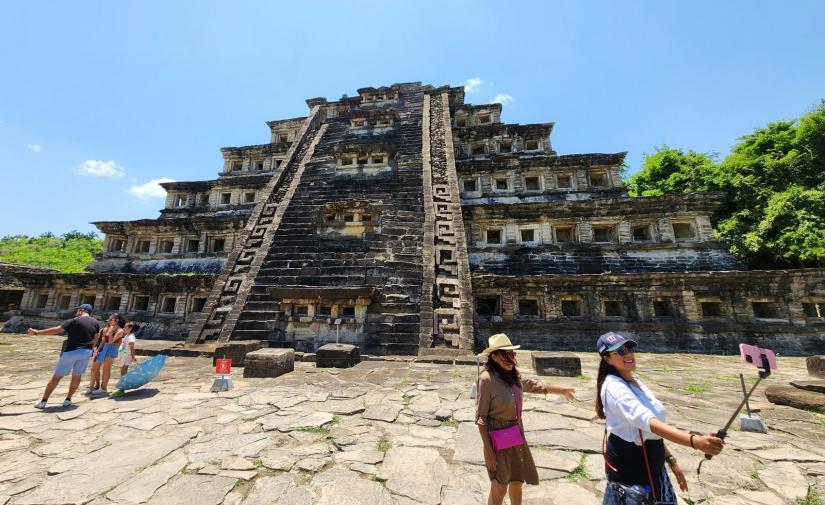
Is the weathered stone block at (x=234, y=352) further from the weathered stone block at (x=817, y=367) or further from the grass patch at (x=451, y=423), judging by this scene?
the weathered stone block at (x=817, y=367)

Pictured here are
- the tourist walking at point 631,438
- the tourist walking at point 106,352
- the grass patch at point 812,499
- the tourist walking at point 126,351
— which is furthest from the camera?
the tourist walking at point 126,351

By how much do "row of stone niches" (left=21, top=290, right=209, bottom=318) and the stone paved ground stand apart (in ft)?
27.9

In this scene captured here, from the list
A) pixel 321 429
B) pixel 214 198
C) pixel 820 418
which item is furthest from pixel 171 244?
pixel 820 418

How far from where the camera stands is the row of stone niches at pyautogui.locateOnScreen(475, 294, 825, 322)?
1168 centimetres

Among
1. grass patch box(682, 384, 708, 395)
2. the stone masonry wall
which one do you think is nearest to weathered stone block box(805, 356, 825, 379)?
grass patch box(682, 384, 708, 395)

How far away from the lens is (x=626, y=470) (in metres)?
2.13

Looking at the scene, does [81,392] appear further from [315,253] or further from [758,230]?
[758,230]

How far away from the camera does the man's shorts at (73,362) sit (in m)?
5.20

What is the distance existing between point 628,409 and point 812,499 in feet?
8.22

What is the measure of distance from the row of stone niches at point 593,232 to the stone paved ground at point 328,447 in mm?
9037

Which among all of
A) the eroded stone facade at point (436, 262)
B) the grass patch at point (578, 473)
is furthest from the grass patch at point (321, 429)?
the eroded stone facade at point (436, 262)

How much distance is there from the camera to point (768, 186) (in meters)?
18.7

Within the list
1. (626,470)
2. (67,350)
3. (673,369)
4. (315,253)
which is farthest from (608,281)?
(67,350)

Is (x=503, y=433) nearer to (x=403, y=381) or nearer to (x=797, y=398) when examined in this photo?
(x=403, y=381)
